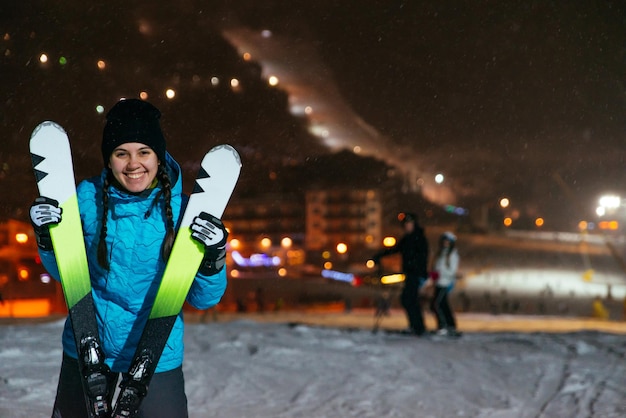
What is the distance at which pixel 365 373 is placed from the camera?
5.73m

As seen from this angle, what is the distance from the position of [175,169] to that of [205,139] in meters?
57.8

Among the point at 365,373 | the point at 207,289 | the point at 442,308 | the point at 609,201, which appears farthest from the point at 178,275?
the point at 609,201

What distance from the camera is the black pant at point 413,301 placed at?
8070 mm

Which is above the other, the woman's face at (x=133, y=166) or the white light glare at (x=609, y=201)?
the white light glare at (x=609, y=201)

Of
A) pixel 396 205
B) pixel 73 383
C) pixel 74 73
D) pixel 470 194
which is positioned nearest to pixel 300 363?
pixel 73 383

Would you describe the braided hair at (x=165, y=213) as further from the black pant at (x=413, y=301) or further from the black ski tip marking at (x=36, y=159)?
the black pant at (x=413, y=301)

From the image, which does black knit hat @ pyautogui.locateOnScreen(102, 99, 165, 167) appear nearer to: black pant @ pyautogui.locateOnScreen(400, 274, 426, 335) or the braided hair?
the braided hair

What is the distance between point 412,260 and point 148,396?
610 cm

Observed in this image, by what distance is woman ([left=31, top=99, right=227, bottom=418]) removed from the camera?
2146 mm

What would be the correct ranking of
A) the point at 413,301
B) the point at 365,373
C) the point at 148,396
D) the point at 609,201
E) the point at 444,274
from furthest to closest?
the point at 609,201 → the point at 444,274 → the point at 413,301 → the point at 365,373 → the point at 148,396

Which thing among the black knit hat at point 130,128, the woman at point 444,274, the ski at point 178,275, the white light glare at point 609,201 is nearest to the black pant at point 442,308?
the woman at point 444,274

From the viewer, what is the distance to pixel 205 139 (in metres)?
58.9

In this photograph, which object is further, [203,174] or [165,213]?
[203,174]

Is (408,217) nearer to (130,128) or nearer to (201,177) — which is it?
(201,177)
